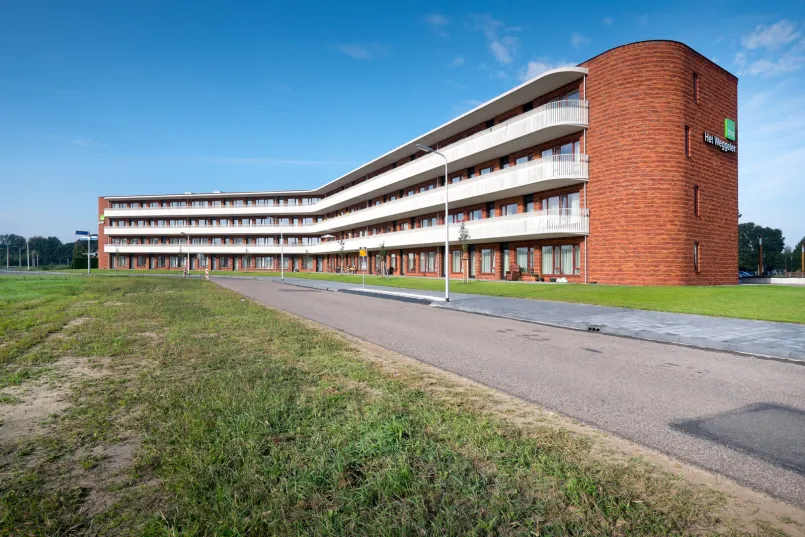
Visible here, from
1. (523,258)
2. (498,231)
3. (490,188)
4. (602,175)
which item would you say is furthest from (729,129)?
(498,231)

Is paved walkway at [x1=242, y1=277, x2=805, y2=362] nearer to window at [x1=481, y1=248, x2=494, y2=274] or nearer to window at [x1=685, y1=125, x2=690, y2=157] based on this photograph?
window at [x1=685, y1=125, x2=690, y2=157]

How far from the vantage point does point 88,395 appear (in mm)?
5238

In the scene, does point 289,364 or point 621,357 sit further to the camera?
point 621,357

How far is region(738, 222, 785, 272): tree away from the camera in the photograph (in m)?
100

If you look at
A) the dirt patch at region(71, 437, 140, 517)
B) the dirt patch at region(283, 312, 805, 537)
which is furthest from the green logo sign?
the dirt patch at region(71, 437, 140, 517)

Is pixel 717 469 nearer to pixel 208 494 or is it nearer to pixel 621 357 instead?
pixel 208 494

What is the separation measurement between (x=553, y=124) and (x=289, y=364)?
2584cm

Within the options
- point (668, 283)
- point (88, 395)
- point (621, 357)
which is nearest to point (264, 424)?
point (88, 395)

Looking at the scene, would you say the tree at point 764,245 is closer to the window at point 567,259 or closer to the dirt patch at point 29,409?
the window at point 567,259

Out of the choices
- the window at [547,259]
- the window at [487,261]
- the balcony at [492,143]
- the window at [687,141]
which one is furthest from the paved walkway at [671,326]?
the window at [487,261]

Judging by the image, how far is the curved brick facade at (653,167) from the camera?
24.5 meters

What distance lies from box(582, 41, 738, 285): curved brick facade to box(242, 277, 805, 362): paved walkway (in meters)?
10.5

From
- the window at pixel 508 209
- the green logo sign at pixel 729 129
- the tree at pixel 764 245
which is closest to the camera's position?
the green logo sign at pixel 729 129

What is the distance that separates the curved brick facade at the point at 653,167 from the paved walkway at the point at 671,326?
10489 millimetres
